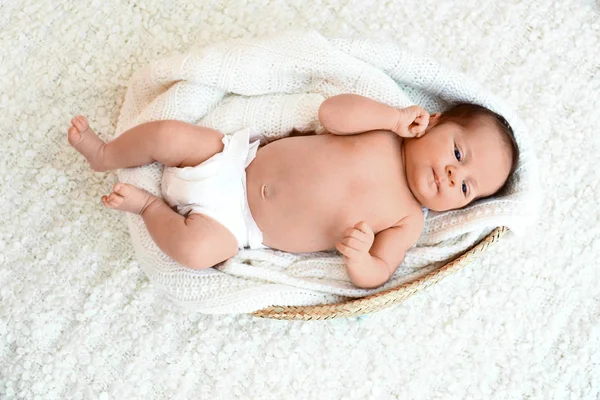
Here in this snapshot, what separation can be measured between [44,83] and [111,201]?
467mm

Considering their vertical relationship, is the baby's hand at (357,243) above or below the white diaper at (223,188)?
above

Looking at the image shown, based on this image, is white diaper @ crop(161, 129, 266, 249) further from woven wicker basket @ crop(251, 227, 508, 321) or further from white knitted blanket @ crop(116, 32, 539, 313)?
woven wicker basket @ crop(251, 227, 508, 321)

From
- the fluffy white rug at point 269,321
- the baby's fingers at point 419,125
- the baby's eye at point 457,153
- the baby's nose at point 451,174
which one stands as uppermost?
the baby's fingers at point 419,125

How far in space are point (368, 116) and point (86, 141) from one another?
0.60 meters

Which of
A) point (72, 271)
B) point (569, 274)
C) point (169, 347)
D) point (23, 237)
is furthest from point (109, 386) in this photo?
point (569, 274)

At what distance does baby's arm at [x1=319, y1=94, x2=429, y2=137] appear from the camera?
4.29 feet

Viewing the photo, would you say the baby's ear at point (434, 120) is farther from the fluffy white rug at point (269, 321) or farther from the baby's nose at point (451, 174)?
the fluffy white rug at point (269, 321)

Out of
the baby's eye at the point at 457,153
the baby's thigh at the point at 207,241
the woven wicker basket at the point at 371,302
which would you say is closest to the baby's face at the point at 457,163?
the baby's eye at the point at 457,153

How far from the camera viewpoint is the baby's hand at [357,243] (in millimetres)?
1245

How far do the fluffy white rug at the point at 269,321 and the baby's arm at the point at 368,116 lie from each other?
0.41 m

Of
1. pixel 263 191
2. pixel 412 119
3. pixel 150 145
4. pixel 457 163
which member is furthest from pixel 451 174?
pixel 150 145

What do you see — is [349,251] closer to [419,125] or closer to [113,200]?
[419,125]

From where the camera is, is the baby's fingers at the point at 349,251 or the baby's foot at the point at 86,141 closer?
the baby's fingers at the point at 349,251

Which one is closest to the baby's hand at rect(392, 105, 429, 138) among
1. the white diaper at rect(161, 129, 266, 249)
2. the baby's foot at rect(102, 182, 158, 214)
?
the white diaper at rect(161, 129, 266, 249)
